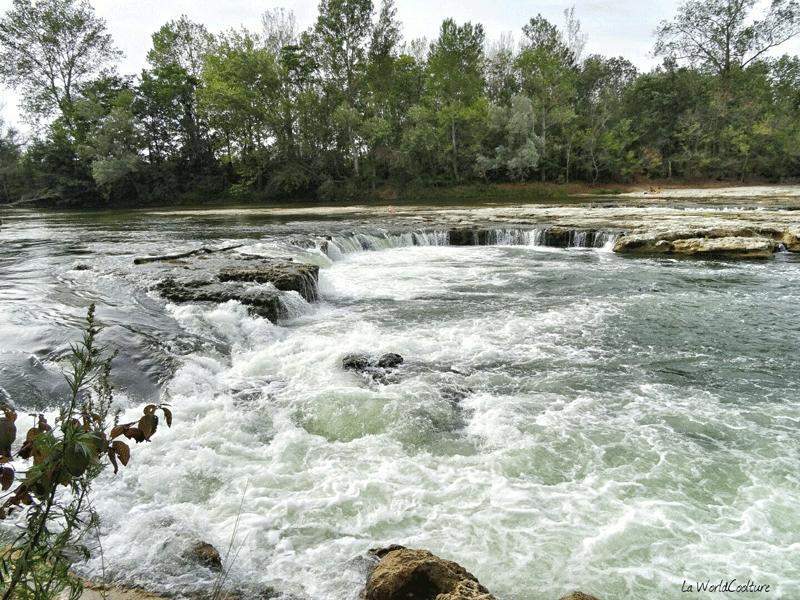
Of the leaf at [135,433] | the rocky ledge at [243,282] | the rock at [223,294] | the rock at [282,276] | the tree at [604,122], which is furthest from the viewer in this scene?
the tree at [604,122]

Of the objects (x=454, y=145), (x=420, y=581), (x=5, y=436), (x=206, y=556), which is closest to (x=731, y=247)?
(x=420, y=581)

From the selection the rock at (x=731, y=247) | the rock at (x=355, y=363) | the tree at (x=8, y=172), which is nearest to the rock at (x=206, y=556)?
the rock at (x=355, y=363)

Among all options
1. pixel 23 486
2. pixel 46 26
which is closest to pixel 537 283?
pixel 23 486

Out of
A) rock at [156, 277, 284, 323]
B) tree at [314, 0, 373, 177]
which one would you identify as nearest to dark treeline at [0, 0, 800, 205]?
tree at [314, 0, 373, 177]

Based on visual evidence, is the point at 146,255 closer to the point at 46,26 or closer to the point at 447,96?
the point at 447,96

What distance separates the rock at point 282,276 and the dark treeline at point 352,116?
27.0 m

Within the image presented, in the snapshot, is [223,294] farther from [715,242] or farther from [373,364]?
[715,242]

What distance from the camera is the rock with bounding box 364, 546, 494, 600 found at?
2408 millimetres

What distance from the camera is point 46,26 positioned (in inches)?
1476

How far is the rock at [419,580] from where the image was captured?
7.90ft

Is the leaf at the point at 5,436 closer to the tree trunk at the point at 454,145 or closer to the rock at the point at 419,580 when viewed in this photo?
the rock at the point at 419,580

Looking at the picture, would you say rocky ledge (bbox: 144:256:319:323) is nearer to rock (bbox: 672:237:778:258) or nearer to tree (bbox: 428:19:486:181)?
rock (bbox: 672:237:778:258)

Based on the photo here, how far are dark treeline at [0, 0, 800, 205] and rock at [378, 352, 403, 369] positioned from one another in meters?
30.9

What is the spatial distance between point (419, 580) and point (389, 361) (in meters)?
3.71
